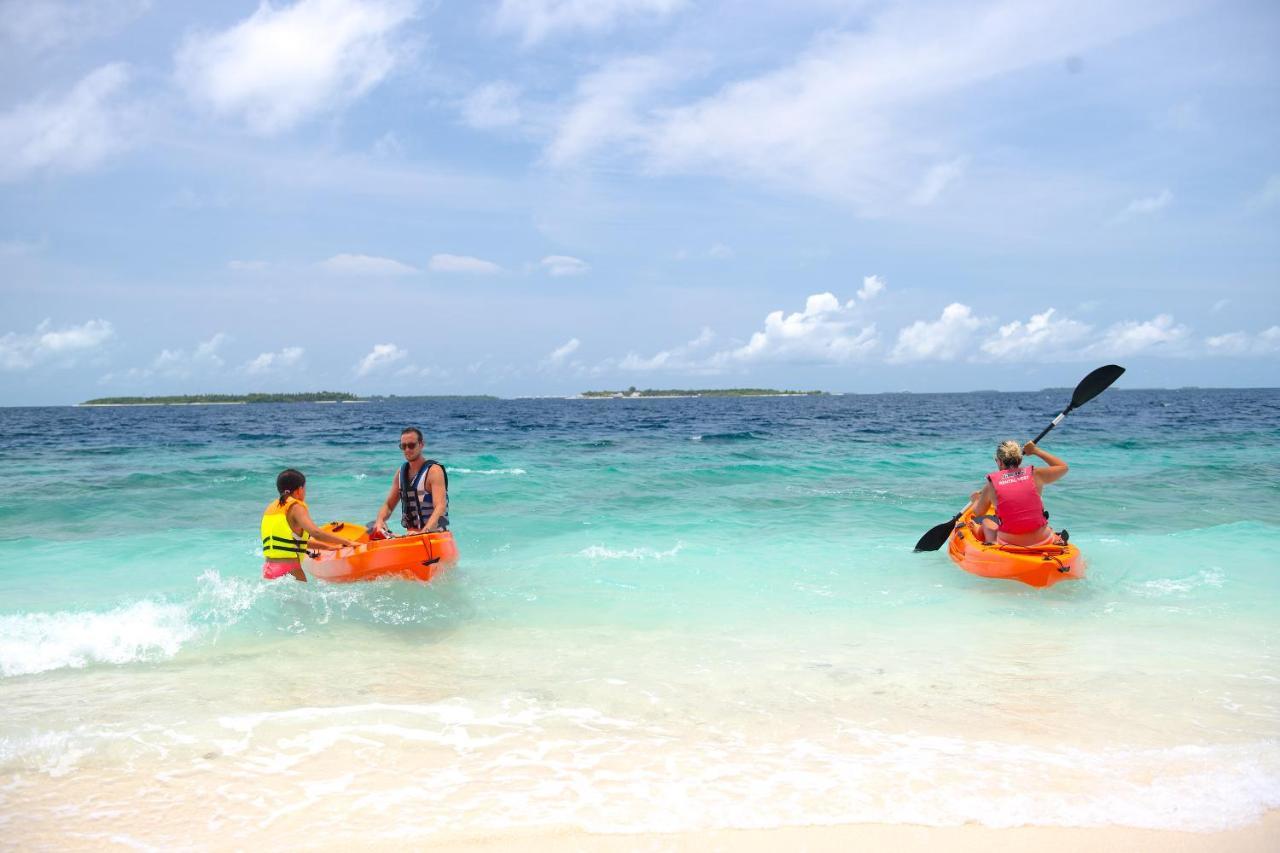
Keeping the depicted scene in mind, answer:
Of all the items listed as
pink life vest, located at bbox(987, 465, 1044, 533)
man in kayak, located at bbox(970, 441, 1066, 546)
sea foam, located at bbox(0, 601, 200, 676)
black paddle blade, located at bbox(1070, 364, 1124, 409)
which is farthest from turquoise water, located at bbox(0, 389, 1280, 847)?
black paddle blade, located at bbox(1070, 364, 1124, 409)

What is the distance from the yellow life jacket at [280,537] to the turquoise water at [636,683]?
1.28 feet

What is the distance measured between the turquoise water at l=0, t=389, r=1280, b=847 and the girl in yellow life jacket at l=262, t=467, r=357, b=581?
0.28m

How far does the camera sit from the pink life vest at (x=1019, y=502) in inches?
353

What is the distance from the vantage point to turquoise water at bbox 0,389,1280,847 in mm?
4168

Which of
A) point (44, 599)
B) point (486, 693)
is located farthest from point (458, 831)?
point (44, 599)

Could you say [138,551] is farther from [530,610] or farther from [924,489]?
[924,489]

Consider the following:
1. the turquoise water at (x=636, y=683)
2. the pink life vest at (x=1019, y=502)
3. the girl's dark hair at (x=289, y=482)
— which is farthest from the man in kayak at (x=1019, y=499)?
the girl's dark hair at (x=289, y=482)

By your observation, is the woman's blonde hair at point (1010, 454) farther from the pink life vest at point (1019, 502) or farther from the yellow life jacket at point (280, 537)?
the yellow life jacket at point (280, 537)

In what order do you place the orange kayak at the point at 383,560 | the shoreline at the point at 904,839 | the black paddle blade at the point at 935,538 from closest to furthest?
the shoreline at the point at 904,839 < the orange kayak at the point at 383,560 < the black paddle blade at the point at 935,538

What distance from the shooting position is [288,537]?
8.49 metres

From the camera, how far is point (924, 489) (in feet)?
58.6

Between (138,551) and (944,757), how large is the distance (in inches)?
448

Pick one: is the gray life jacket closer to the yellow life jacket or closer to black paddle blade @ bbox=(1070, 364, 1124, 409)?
the yellow life jacket

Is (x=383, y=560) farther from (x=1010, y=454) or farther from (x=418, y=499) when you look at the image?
(x=1010, y=454)
